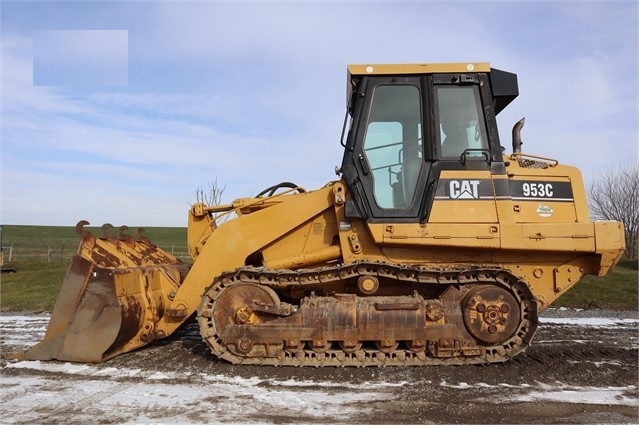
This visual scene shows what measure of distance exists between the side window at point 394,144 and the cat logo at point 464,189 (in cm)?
44

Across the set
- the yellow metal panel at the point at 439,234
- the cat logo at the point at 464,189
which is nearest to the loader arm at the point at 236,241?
the yellow metal panel at the point at 439,234

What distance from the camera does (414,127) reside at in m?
5.91

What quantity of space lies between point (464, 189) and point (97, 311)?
4.62m

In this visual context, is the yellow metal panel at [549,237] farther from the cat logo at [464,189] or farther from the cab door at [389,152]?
the cab door at [389,152]

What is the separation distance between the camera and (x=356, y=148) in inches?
232

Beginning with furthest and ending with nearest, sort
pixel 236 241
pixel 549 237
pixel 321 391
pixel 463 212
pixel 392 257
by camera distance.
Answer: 1. pixel 236 241
2. pixel 392 257
3. pixel 463 212
4. pixel 549 237
5. pixel 321 391

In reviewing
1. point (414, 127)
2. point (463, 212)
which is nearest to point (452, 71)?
point (414, 127)

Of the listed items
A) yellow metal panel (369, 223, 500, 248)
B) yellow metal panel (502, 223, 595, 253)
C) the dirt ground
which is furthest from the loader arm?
yellow metal panel (502, 223, 595, 253)

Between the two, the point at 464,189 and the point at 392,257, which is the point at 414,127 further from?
the point at 392,257

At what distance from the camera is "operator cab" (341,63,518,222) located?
5785 mm

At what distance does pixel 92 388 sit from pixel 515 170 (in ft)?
17.3

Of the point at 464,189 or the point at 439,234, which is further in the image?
the point at 464,189

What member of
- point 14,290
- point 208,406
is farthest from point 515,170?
point 14,290

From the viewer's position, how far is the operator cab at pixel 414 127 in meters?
5.79
